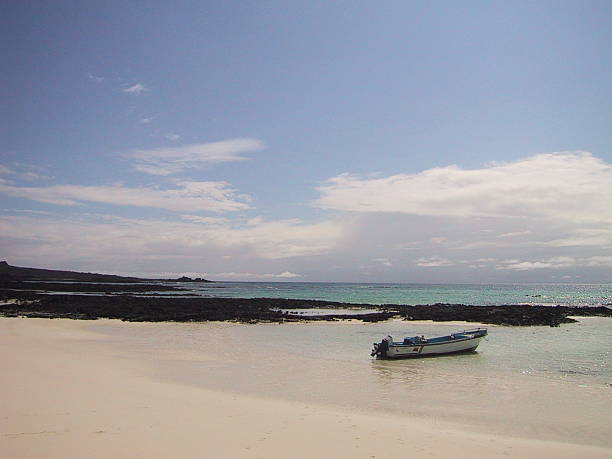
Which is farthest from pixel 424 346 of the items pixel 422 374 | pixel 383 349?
pixel 422 374

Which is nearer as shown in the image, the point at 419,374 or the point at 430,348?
the point at 419,374

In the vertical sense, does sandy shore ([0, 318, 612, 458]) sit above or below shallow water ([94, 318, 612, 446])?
above

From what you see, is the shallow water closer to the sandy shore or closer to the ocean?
the ocean

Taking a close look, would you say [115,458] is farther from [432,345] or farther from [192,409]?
[432,345]

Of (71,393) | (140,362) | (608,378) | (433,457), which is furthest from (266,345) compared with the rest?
(433,457)

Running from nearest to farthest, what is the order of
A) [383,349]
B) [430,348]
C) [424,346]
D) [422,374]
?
[422,374] → [383,349] → [424,346] → [430,348]

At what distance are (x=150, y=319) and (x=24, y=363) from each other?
2286 centimetres

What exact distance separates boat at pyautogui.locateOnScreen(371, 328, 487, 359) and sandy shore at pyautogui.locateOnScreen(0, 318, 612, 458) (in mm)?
9754

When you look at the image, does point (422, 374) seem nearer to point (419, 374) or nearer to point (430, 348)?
point (419, 374)

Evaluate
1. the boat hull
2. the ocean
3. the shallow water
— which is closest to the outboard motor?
the boat hull

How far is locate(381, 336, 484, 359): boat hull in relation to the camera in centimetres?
2178

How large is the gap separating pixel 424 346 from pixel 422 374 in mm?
4291

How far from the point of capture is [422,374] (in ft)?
60.8

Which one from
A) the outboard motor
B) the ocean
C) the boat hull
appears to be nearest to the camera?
the ocean
